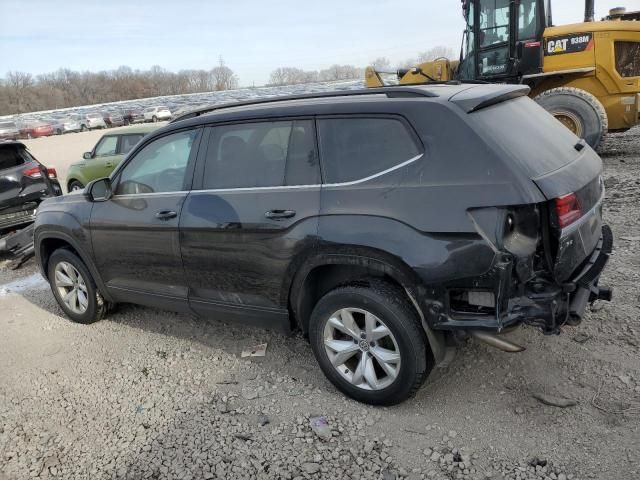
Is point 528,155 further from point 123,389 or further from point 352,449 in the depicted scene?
point 123,389

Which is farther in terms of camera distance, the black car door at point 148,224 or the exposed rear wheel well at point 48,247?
the exposed rear wheel well at point 48,247

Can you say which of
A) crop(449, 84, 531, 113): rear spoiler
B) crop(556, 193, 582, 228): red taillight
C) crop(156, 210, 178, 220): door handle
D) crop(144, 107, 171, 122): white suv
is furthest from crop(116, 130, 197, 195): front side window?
crop(144, 107, 171, 122): white suv

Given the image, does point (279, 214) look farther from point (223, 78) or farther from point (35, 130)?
point (223, 78)

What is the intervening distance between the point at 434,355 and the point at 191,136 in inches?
91.4

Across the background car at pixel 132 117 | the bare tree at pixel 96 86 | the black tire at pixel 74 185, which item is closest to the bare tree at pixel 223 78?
the bare tree at pixel 96 86

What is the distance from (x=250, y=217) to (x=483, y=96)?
1580mm

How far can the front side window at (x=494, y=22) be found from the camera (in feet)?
30.2

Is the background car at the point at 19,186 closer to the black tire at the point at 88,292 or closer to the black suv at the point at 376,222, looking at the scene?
the black tire at the point at 88,292

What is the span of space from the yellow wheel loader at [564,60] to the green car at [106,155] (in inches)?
243

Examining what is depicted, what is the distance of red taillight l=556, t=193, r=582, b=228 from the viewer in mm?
2606

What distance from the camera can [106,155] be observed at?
10.7 metres

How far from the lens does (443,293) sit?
271cm

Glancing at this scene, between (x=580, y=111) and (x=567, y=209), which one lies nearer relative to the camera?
(x=567, y=209)

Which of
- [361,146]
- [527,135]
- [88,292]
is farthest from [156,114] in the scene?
[527,135]
